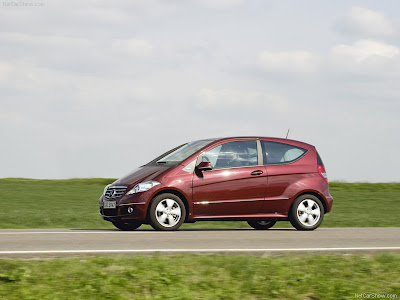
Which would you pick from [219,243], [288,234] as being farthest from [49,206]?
[219,243]

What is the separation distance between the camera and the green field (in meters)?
17.4

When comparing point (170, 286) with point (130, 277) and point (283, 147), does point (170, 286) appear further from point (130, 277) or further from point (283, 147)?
point (283, 147)

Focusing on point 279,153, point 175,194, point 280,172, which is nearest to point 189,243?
point 175,194

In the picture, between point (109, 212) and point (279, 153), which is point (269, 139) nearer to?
point (279, 153)

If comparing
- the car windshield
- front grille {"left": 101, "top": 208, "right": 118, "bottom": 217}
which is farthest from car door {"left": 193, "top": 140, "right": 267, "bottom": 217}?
front grille {"left": 101, "top": 208, "right": 118, "bottom": 217}

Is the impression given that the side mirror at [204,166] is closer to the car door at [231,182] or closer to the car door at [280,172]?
the car door at [231,182]

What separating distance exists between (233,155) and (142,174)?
1686mm

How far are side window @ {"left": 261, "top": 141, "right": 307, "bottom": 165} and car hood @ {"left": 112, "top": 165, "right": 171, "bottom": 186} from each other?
1938mm

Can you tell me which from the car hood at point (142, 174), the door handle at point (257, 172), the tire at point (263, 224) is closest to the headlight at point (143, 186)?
the car hood at point (142, 174)

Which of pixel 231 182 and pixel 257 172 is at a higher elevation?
pixel 257 172

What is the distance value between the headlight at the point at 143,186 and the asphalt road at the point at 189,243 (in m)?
0.82

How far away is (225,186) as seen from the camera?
12758 mm

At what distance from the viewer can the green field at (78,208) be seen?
17438 mm

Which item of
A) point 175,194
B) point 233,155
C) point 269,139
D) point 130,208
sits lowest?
point 130,208
